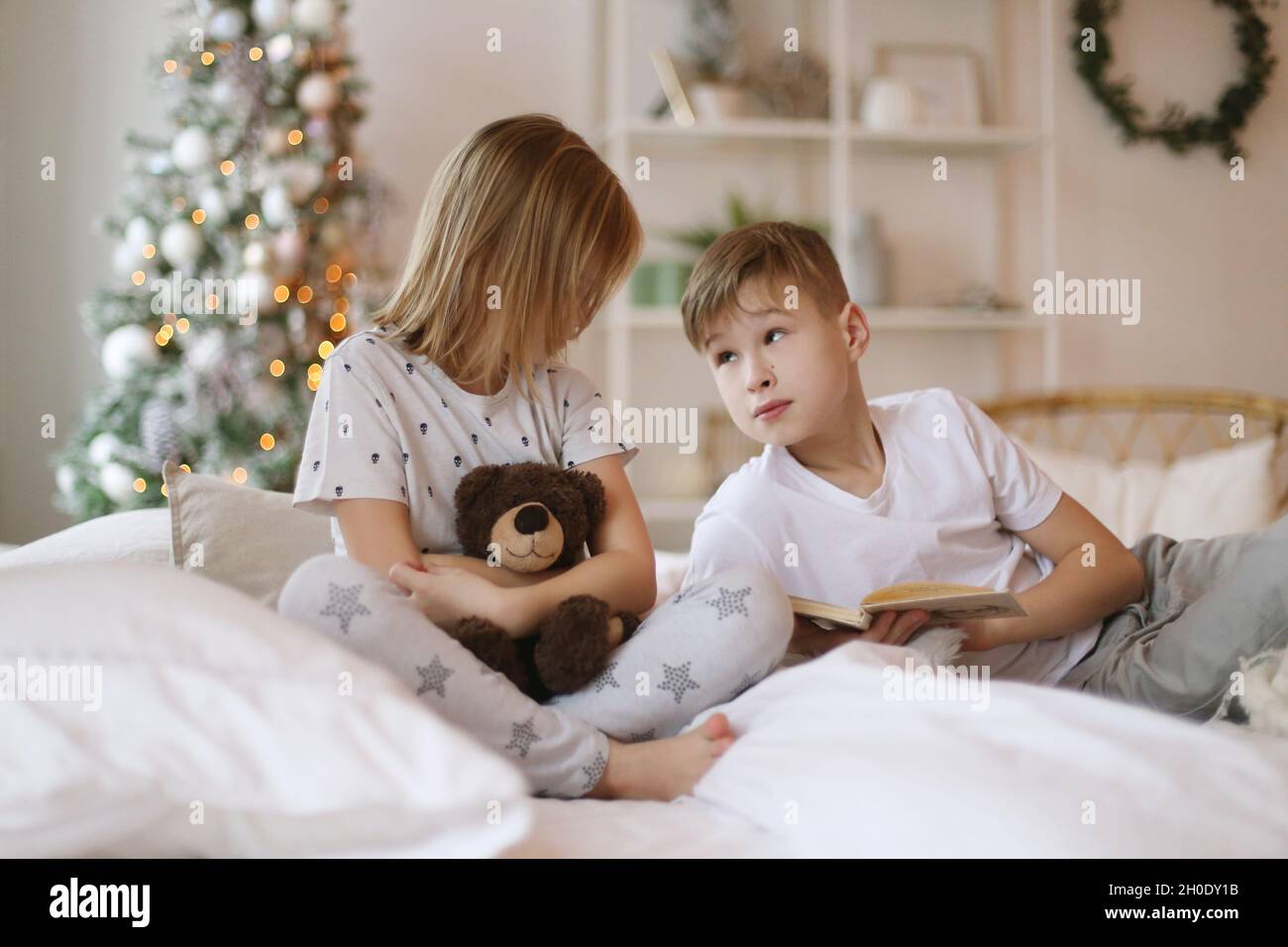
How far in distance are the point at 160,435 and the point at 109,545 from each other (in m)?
1.10

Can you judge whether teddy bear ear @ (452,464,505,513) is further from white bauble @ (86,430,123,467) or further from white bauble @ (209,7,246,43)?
white bauble @ (209,7,246,43)

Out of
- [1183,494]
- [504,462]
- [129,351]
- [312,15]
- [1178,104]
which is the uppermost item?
[312,15]

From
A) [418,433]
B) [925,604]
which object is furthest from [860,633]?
[418,433]

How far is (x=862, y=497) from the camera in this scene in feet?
4.45

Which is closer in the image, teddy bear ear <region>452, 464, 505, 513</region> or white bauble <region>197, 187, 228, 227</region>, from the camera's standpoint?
teddy bear ear <region>452, 464, 505, 513</region>

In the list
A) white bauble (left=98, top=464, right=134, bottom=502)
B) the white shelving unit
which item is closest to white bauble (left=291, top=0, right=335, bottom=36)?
the white shelving unit

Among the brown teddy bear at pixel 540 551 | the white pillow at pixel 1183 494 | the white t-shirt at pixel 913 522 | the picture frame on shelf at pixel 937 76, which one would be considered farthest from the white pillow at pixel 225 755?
the picture frame on shelf at pixel 937 76

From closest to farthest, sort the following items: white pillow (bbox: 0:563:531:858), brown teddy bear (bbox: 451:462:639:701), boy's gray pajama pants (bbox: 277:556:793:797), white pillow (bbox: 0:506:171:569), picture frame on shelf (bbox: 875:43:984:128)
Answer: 1. white pillow (bbox: 0:563:531:858)
2. boy's gray pajama pants (bbox: 277:556:793:797)
3. brown teddy bear (bbox: 451:462:639:701)
4. white pillow (bbox: 0:506:171:569)
5. picture frame on shelf (bbox: 875:43:984:128)

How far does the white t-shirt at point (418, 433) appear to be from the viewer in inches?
45.6

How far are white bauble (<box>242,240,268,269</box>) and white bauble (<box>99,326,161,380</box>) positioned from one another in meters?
0.28

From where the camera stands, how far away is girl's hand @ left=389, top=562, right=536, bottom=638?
103 cm

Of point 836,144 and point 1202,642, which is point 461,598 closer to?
point 1202,642
